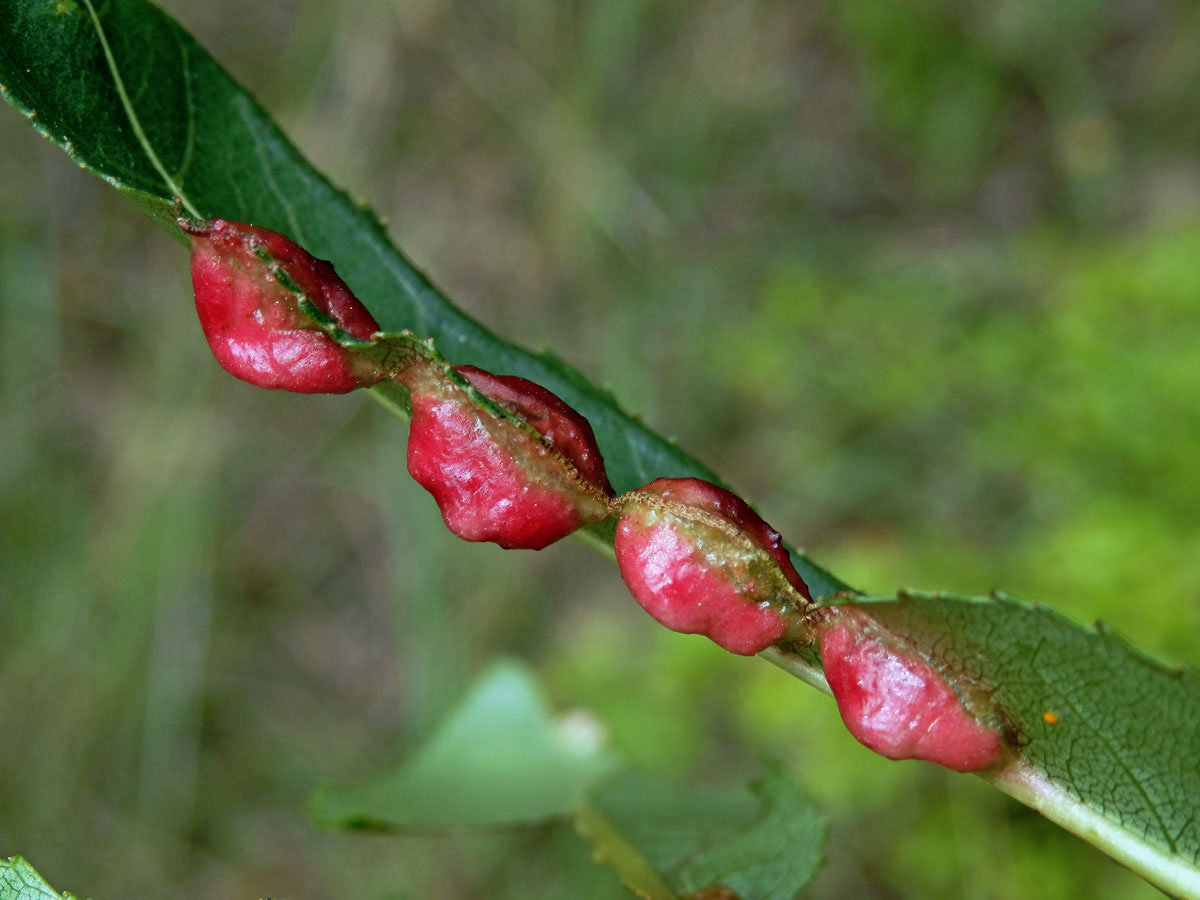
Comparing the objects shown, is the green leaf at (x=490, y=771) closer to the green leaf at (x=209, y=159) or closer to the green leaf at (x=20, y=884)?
the green leaf at (x=20, y=884)

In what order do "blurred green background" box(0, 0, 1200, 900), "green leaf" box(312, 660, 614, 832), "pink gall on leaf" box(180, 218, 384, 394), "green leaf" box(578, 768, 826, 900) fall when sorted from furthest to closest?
"blurred green background" box(0, 0, 1200, 900) < "green leaf" box(312, 660, 614, 832) < "green leaf" box(578, 768, 826, 900) < "pink gall on leaf" box(180, 218, 384, 394)

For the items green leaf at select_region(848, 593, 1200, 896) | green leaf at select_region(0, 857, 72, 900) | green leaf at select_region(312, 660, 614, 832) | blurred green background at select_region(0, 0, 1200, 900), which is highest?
blurred green background at select_region(0, 0, 1200, 900)

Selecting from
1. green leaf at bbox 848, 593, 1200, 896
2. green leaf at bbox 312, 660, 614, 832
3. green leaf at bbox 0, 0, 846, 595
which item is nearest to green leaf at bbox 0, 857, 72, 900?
green leaf at bbox 312, 660, 614, 832

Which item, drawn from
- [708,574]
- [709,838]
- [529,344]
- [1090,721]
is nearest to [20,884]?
[708,574]

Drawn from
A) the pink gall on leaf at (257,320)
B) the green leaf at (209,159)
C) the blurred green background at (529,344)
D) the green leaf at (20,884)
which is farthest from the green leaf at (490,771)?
the blurred green background at (529,344)

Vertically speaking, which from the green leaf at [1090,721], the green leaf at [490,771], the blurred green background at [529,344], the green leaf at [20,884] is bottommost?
the green leaf at [20,884]

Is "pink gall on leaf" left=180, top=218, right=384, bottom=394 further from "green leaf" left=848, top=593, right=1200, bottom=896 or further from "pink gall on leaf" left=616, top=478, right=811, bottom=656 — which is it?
"green leaf" left=848, top=593, right=1200, bottom=896

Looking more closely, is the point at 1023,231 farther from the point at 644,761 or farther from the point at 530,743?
the point at 530,743
